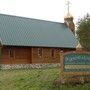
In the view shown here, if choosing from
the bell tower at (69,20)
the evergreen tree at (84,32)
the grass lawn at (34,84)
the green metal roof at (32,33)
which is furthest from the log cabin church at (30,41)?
the grass lawn at (34,84)

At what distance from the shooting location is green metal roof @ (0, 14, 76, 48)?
136ft

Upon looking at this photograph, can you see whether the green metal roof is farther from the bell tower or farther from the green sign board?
the green sign board

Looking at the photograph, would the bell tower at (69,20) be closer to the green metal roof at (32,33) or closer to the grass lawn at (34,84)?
the green metal roof at (32,33)

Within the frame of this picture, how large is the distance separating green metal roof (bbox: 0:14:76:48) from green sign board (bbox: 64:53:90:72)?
64.8 ft

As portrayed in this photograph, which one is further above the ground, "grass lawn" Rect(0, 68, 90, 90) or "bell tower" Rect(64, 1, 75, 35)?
"bell tower" Rect(64, 1, 75, 35)

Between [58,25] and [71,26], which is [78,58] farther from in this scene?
[71,26]

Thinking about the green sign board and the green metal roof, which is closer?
the green sign board

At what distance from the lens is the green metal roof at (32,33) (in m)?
41.5

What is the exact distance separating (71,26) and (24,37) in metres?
17.0

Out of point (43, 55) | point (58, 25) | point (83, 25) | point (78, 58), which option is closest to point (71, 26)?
point (58, 25)

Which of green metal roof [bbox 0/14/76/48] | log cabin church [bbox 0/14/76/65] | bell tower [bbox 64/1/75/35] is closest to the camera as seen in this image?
log cabin church [bbox 0/14/76/65]

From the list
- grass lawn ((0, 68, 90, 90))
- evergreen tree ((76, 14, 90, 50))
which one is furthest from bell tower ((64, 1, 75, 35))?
grass lawn ((0, 68, 90, 90))

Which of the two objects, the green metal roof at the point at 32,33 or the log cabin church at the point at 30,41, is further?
the green metal roof at the point at 32,33

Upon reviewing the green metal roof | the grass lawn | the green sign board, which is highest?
the green metal roof
